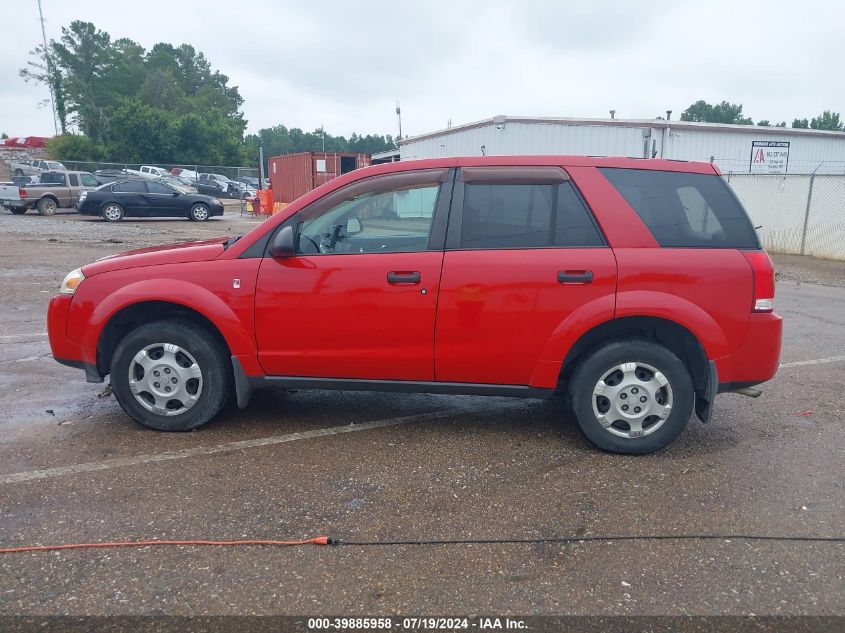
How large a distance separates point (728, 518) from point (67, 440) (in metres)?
4.02

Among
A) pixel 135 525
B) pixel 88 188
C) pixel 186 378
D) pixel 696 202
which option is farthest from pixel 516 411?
pixel 88 188

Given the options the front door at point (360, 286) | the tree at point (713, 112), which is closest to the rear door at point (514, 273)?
the front door at point (360, 286)

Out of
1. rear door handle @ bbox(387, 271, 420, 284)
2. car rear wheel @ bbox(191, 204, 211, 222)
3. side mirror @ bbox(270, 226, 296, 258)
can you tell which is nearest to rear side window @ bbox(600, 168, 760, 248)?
rear door handle @ bbox(387, 271, 420, 284)

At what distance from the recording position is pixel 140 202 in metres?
24.0

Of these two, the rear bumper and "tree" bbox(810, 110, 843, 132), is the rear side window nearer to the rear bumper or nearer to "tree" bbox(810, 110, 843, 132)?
the rear bumper

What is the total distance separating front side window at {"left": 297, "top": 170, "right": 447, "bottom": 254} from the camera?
4.37 metres

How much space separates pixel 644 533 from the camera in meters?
3.31

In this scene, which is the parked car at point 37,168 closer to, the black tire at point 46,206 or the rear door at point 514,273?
the black tire at point 46,206

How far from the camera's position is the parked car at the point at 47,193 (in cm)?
2545

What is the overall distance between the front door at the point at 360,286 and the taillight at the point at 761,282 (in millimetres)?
1895

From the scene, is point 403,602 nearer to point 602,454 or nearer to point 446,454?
point 446,454

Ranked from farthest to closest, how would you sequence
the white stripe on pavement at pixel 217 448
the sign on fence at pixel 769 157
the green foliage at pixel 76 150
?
the green foliage at pixel 76 150 < the sign on fence at pixel 769 157 < the white stripe on pavement at pixel 217 448

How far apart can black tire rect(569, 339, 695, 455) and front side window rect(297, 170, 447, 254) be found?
4.55ft

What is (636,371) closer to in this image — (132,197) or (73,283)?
(73,283)
